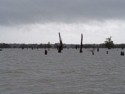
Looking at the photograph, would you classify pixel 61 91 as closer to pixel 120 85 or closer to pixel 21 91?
pixel 21 91

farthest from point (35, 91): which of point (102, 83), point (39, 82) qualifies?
point (102, 83)

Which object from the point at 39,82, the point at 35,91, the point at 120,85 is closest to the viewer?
the point at 35,91

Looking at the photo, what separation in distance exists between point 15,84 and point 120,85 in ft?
25.5

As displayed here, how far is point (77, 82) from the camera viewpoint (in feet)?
88.3

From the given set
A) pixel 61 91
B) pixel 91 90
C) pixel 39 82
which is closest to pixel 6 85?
pixel 39 82

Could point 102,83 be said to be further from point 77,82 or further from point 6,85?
point 6,85

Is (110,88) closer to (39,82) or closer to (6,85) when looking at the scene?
(39,82)

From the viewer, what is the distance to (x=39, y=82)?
2661 cm

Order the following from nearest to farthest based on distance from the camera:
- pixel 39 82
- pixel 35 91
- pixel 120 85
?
pixel 35 91
pixel 120 85
pixel 39 82

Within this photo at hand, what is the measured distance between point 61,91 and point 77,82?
458cm

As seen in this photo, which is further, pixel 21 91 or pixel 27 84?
pixel 27 84

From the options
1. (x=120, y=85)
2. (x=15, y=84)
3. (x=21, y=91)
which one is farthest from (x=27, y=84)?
(x=120, y=85)

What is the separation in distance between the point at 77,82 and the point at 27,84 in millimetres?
4043

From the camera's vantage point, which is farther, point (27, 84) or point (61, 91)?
point (27, 84)
